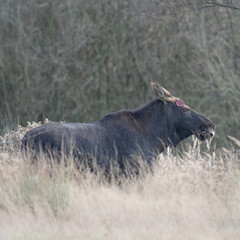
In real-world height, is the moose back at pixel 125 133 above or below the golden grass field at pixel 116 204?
above

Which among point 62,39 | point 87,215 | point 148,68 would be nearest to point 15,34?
point 62,39

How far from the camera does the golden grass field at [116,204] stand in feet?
26.6

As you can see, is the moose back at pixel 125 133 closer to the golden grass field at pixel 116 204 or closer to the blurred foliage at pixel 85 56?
the golden grass field at pixel 116 204

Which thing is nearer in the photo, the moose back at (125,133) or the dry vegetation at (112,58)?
the moose back at (125,133)

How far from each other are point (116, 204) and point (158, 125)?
284 cm

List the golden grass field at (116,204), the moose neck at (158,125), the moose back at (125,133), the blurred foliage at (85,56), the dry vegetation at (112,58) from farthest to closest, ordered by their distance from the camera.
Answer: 1. the blurred foliage at (85,56)
2. the dry vegetation at (112,58)
3. the moose neck at (158,125)
4. the moose back at (125,133)
5. the golden grass field at (116,204)

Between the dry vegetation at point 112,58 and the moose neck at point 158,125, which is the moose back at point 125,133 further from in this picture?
the dry vegetation at point 112,58

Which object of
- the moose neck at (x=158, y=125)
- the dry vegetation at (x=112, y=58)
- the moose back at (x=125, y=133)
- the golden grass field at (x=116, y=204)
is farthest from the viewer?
the dry vegetation at (x=112, y=58)

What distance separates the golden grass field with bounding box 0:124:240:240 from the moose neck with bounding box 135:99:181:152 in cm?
97

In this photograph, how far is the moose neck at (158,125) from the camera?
11.5 meters

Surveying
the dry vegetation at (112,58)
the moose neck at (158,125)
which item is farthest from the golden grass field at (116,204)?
the dry vegetation at (112,58)

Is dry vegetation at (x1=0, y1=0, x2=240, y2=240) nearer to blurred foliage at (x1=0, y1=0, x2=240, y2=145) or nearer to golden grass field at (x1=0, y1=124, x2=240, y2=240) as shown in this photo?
blurred foliage at (x1=0, y1=0, x2=240, y2=145)

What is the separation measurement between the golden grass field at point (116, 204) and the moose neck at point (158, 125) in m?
0.97

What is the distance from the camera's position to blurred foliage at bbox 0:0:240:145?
22984mm
